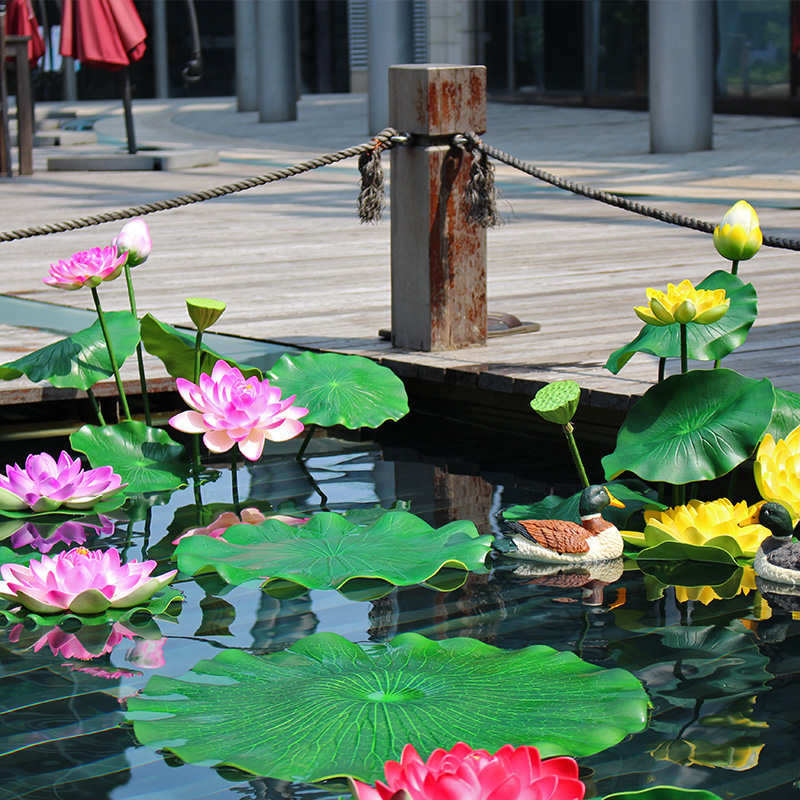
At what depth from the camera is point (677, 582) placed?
2.62 m

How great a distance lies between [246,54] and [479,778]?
69.9ft

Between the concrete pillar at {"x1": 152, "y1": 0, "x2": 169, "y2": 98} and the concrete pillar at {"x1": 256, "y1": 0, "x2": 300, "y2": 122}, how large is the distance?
821 cm

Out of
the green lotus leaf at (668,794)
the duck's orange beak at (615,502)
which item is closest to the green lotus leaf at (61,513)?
the duck's orange beak at (615,502)

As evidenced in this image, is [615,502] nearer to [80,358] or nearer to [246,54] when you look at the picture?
[80,358]

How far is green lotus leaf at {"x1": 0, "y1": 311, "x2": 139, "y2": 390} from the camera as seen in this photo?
10.8 ft

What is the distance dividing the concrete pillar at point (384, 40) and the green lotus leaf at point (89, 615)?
12804 millimetres

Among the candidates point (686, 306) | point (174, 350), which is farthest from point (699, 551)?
point (174, 350)

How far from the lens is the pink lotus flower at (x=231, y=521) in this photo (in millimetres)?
2939

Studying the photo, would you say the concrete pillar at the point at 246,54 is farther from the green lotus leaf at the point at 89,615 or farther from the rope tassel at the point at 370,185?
the green lotus leaf at the point at 89,615

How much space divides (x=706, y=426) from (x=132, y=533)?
4.41 feet

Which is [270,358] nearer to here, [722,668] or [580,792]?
[722,668]

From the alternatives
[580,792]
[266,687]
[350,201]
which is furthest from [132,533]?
[350,201]

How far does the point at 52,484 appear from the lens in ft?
9.89

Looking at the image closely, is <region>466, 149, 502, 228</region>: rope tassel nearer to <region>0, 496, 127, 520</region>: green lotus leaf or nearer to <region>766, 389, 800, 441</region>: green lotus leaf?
<region>766, 389, 800, 441</region>: green lotus leaf
